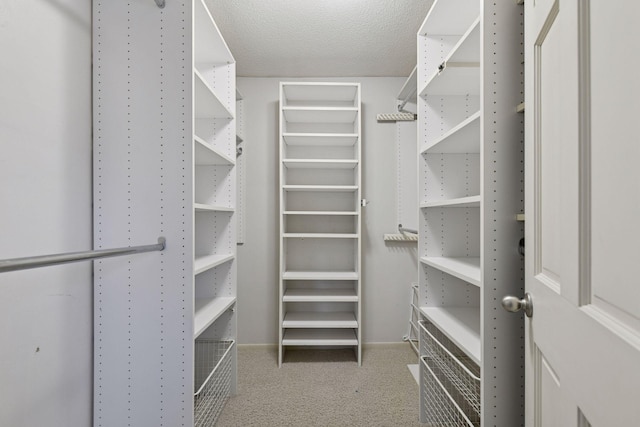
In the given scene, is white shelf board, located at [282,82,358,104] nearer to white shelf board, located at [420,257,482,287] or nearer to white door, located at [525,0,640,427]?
white shelf board, located at [420,257,482,287]

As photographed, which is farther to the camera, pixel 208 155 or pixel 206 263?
pixel 208 155

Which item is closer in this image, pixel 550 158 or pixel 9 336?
pixel 550 158

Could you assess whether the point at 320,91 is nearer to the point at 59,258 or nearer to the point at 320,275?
the point at 320,275

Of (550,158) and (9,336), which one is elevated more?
(550,158)

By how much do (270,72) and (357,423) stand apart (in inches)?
103

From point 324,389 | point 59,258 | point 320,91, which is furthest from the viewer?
point 320,91

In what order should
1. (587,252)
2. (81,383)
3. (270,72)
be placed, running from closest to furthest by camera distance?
1. (587,252)
2. (81,383)
3. (270,72)

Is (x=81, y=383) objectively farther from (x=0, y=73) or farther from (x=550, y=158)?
(x=550, y=158)

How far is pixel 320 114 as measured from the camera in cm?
259

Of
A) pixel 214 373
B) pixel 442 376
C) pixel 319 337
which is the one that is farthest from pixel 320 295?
pixel 442 376

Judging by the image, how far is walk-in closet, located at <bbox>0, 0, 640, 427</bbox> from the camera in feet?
1.77

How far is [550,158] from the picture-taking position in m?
0.69

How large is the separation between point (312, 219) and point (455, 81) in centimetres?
157

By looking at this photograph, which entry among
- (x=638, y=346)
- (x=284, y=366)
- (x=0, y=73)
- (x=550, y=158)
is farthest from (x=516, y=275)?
(x=284, y=366)
